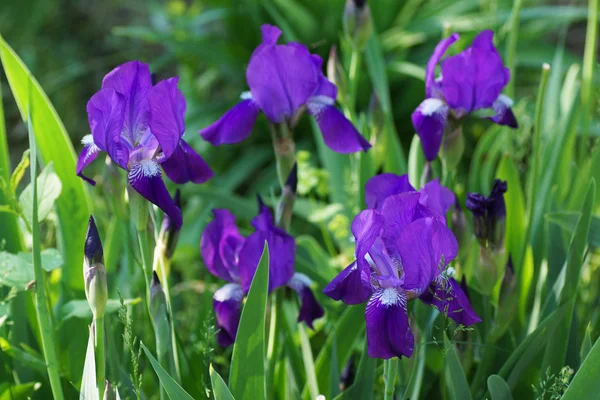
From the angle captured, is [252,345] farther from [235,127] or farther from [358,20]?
[358,20]

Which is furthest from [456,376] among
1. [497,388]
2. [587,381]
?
[587,381]

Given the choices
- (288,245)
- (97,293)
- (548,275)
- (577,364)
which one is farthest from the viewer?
(548,275)

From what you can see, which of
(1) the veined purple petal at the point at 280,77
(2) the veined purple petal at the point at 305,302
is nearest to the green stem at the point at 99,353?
(2) the veined purple petal at the point at 305,302

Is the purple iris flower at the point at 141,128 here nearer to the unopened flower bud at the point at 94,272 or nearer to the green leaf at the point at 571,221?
the unopened flower bud at the point at 94,272

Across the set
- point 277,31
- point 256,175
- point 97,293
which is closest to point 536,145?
point 277,31

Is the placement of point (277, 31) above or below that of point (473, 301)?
above

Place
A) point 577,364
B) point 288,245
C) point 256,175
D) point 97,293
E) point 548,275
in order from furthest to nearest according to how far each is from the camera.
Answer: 1. point 256,175
2. point 548,275
3. point 577,364
4. point 288,245
5. point 97,293

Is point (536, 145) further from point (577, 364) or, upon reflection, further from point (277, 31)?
point (277, 31)
